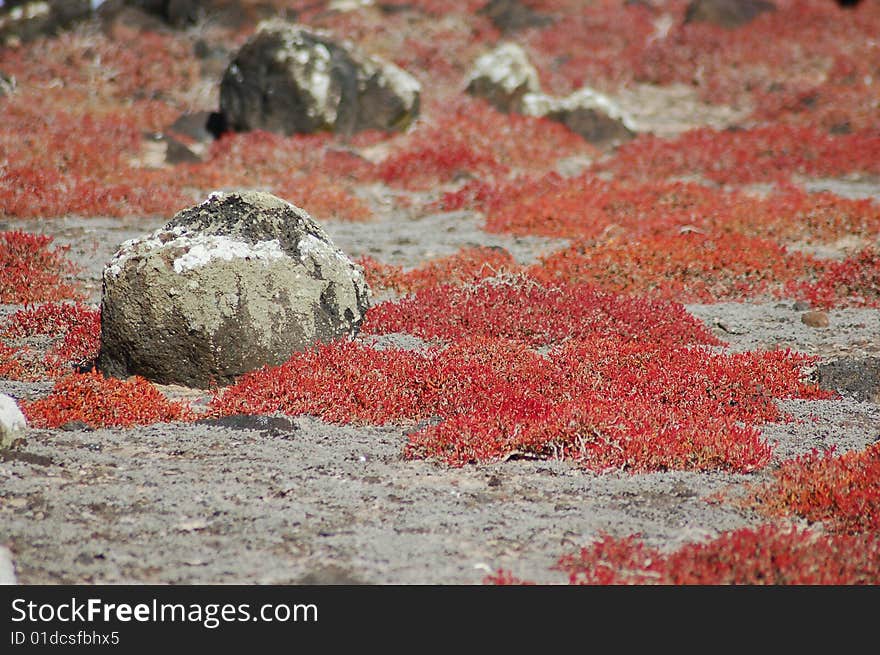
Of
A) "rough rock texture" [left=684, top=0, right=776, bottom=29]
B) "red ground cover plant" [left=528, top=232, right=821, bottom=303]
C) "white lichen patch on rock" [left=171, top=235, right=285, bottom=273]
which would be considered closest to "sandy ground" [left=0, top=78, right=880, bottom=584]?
"white lichen patch on rock" [left=171, top=235, right=285, bottom=273]

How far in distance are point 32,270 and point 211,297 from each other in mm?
6035

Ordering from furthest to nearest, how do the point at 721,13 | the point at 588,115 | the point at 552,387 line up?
the point at 721,13 < the point at 588,115 < the point at 552,387

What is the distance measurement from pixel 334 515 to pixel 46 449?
291cm

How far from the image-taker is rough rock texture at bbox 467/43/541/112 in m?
27.8

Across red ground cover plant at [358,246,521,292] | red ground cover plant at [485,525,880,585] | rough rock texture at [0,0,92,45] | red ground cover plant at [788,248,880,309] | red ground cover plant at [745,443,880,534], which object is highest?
rough rock texture at [0,0,92,45]

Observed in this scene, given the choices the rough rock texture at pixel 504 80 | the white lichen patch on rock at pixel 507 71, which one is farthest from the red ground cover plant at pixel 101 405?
the white lichen patch on rock at pixel 507 71

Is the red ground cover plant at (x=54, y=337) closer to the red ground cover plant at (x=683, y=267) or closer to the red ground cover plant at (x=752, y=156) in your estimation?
the red ground cover plant at (x=683, y=267)

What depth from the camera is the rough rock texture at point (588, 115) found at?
2642cm

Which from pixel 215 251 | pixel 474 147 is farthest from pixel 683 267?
pixel 474 147

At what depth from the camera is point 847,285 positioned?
14789 millimetres

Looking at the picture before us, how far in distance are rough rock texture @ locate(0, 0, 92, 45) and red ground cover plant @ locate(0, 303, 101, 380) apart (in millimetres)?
24536

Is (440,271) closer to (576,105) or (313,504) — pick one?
(313,504)

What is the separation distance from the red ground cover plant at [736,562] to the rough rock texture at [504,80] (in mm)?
23040

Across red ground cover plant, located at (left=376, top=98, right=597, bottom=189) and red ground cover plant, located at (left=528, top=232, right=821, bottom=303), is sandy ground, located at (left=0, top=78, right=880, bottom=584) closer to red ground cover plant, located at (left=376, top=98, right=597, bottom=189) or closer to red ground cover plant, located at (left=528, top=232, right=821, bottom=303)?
red ground cover plant, located at (left=528, top=232, right=821, bottom=303)
